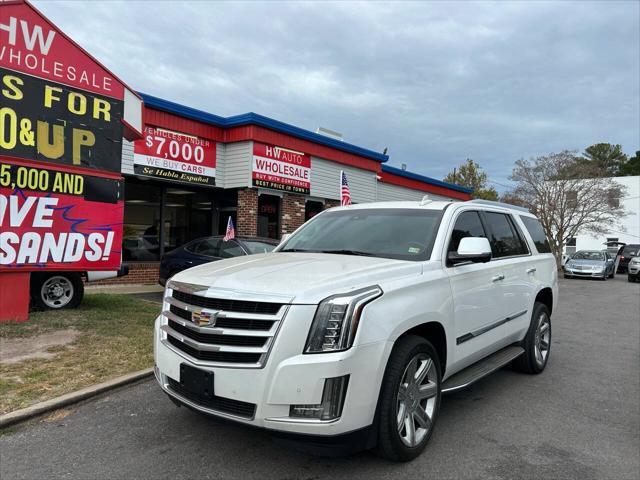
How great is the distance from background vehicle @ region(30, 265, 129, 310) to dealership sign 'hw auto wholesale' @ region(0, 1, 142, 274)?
0.40m

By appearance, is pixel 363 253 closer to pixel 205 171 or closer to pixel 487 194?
pixel 205 171

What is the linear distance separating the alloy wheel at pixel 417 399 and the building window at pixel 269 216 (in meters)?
11.8

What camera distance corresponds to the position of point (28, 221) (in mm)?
7031

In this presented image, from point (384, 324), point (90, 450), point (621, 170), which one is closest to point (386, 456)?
point (384, 324)

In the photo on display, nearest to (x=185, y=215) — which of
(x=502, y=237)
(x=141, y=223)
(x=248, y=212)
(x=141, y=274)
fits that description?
(x=141, y=223)

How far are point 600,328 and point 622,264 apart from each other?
80.7 ft

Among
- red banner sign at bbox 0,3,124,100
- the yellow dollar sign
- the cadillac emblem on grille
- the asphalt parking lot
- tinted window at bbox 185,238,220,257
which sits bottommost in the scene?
the asphalt parking lot

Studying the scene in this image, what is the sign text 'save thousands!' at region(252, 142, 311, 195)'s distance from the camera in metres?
14.1

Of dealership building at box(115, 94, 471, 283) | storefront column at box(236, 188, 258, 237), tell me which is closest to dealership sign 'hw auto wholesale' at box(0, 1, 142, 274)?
dealership building at box(115, 94, 471, 283)

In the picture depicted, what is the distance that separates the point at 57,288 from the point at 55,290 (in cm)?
4

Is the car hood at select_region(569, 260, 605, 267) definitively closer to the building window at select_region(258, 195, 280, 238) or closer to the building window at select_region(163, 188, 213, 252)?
the building window at select_region(258, 195, 280, 238)

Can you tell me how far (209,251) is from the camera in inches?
417

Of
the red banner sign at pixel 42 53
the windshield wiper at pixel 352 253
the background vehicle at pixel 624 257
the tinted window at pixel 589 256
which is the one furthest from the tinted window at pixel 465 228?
the background vehicle at pixel 624 257

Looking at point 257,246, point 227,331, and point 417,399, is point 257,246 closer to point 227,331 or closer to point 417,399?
point 417,399
